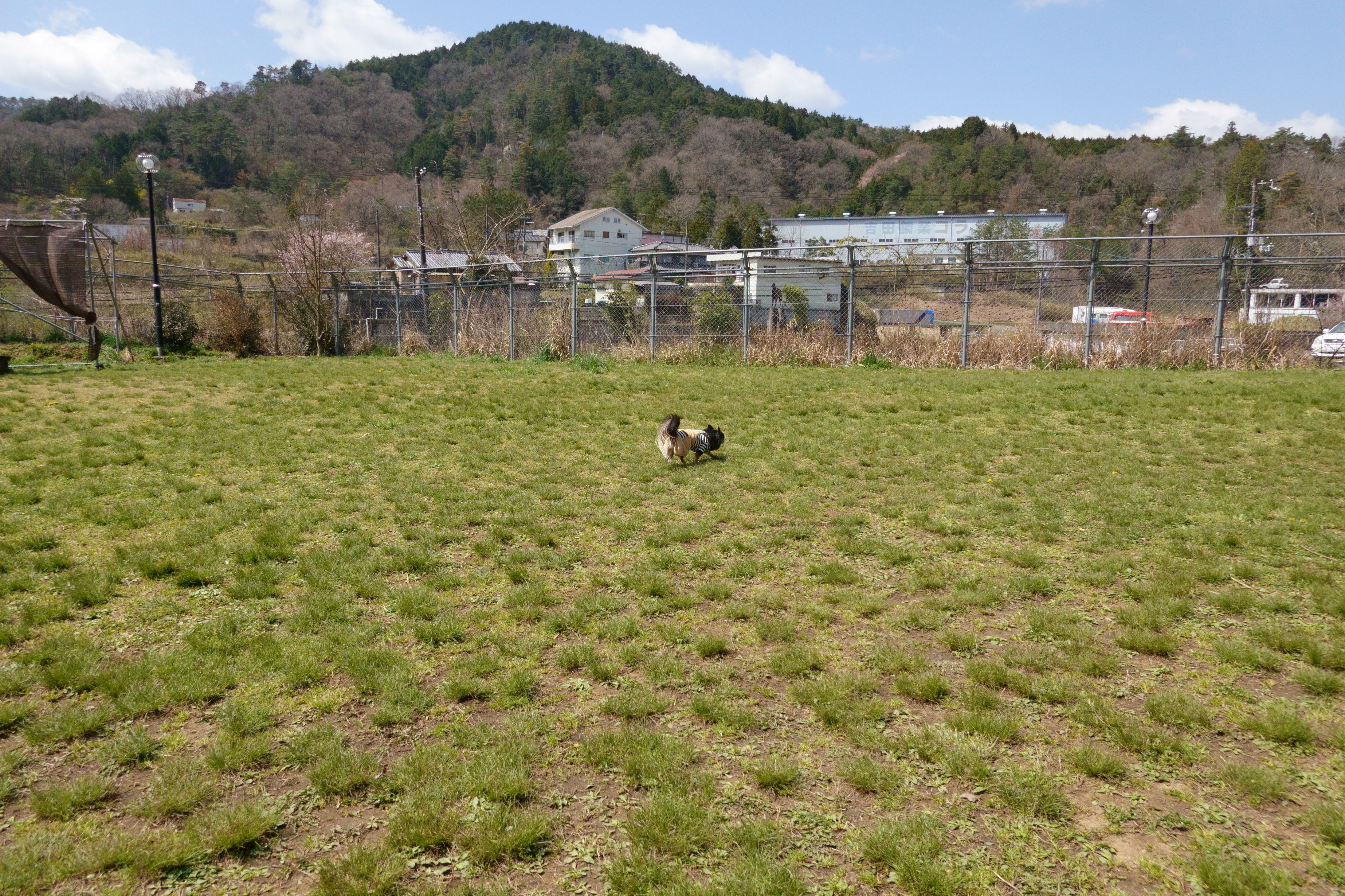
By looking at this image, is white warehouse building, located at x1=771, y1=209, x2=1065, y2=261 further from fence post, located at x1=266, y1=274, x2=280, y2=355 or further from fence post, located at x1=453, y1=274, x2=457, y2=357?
fence post, located at x1=266, y1=274, x2=280, y2=355

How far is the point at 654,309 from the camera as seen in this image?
1800 centimetres

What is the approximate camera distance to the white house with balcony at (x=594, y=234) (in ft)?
251

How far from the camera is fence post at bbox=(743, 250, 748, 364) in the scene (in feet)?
55.8

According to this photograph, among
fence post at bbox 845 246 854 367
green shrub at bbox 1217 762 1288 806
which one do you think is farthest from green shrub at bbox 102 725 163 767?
fence post at bbox 845 246 854 367

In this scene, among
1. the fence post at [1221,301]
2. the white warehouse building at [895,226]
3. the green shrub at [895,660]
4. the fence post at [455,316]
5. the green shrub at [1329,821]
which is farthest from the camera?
the white warehouse building at [895,226]

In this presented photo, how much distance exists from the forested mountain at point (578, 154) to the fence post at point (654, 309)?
4519 cm

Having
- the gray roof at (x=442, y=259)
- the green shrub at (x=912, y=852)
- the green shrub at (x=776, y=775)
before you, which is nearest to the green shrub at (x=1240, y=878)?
the green shrub at (x=912, y=852)

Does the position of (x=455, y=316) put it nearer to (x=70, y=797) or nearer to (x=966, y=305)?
(x=966, y=305)

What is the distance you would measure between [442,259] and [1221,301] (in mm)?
39990

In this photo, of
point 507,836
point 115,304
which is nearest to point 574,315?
point 115,304

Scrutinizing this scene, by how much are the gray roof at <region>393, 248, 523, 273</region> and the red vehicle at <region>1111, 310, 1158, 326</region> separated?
19.0 m

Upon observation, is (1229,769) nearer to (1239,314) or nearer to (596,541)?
(596,541)

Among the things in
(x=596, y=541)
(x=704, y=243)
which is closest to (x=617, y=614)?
(x=596, y=541)

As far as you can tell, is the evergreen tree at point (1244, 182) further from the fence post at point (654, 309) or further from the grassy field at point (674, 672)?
the grassy field at point (674, 672)
